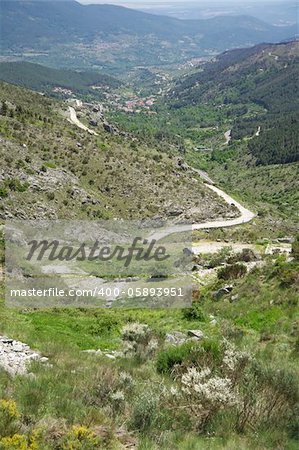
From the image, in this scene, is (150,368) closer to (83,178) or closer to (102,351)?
(102,351)

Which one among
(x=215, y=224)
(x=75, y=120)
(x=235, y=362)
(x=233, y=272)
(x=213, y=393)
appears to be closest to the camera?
(x=213, y=393)

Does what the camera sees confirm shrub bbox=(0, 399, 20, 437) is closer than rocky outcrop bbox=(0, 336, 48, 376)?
Yes

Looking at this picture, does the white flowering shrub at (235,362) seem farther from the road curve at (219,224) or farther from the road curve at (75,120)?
the road curve at (75,120)

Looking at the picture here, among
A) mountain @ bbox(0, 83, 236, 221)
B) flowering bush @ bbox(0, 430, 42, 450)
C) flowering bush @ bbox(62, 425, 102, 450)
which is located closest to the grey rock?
flowering bush @ bbox(62, 425, 102, 450)

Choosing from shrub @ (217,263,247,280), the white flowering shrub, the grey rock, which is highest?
the white flowering shrub

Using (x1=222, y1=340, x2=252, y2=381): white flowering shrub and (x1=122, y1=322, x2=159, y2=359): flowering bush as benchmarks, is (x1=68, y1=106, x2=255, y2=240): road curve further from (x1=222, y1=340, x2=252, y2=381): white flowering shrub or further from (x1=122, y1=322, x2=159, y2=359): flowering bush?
(x1=222, y1=340, x2=252, y2=381): white flowering shrub

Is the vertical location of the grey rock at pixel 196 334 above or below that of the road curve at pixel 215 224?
above

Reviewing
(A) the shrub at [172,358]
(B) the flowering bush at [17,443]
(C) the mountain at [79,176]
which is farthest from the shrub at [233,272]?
(C) the mountain at [79,176]

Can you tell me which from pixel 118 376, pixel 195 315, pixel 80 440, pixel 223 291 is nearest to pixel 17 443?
pixel 80 440

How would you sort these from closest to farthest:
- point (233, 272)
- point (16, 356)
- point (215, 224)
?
point (16, 356) < point (233, 272) < point (215, 224)

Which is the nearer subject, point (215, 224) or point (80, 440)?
point (80, 440)

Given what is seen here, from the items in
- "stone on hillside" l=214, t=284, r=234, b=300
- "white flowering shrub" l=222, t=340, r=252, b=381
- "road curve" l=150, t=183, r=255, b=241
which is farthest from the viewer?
"road curve" l=150, t=183, r=255, b=241

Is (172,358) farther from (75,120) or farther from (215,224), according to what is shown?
(75,120)

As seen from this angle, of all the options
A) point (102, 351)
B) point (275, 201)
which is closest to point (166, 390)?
point (102, 351)
